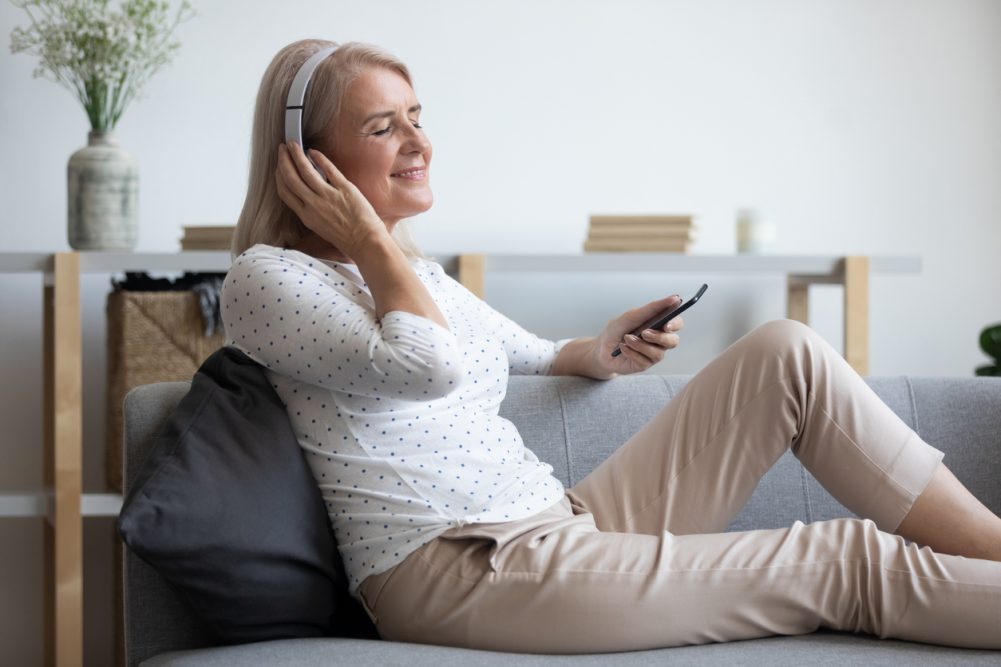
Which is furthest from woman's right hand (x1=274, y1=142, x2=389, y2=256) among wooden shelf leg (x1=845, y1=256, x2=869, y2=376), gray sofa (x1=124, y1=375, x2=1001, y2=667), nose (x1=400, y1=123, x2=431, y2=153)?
wooden shelf leg (x1=845, y1=256, x2=869, y2=376)

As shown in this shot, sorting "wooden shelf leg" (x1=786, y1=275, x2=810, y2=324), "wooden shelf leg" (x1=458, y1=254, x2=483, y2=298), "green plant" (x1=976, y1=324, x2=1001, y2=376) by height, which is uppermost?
"wooden shelf leg" (x1=458, y1=254, x2=483, y2=298)

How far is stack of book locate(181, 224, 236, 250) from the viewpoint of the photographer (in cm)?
268

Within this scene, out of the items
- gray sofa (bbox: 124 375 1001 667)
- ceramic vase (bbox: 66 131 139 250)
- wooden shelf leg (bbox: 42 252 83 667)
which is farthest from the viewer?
ceramic vase (bbox: 66 131 139 250)

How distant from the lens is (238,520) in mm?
1457

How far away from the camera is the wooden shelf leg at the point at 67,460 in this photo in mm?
2535

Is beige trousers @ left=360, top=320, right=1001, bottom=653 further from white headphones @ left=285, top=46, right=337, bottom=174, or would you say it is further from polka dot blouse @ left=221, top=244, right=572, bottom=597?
white headphones @ left=285, top=46, right=337, bottom=174

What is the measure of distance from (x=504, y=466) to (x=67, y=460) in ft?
4.45

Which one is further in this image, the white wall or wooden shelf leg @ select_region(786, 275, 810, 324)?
wooden shelf leg @ select_region(786, 275, 810, 324)

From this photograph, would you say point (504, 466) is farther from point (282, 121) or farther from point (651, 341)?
point (282, 121)

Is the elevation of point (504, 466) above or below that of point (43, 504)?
above

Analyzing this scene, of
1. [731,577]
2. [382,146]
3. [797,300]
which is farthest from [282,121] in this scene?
[797,300]

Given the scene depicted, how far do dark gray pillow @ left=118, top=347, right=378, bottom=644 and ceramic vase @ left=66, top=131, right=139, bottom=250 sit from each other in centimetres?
122

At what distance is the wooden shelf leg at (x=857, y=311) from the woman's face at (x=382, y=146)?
55.6 inches

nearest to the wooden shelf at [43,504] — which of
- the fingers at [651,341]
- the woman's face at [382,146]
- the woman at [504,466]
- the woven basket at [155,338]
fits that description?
the woven basket at [155,338]
